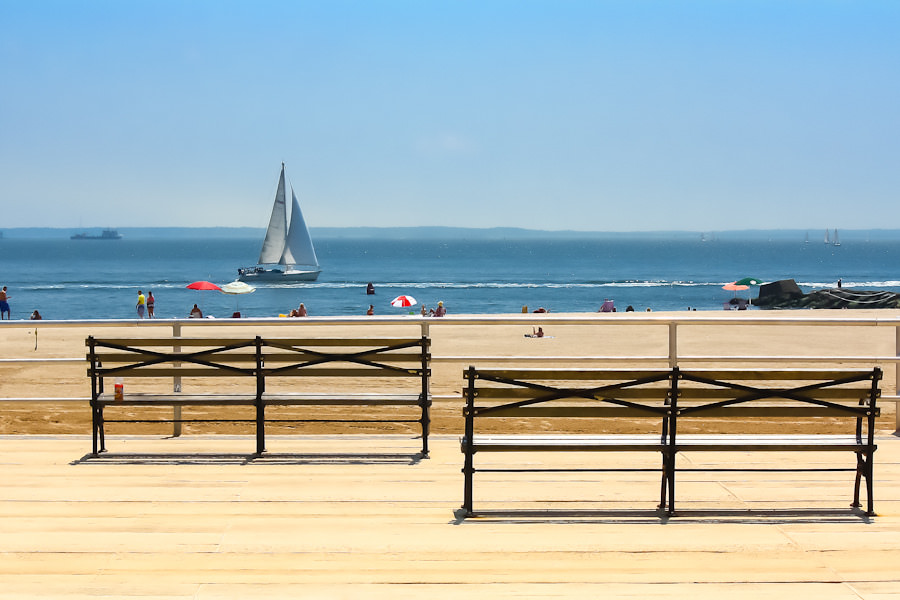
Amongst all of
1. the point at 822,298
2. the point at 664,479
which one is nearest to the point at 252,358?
the point at 664,479

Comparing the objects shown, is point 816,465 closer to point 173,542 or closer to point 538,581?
point 538,581

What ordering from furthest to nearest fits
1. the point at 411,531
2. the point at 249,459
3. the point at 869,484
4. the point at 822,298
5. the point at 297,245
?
the point at 297,245
the point at 822,298
the point at 249,459
the point at 869,484
the point at 411,531

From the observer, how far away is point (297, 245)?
10369cm

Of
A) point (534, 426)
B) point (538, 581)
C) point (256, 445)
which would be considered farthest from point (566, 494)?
point (534, 426)

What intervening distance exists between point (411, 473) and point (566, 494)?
1.12m

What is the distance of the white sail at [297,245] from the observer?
335 ft

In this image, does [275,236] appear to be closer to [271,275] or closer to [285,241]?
[285,241]

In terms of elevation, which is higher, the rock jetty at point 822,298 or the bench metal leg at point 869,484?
the bench metal leg at point 869,484

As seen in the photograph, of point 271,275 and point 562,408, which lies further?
point 271,275

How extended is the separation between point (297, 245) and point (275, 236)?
2.83 meters

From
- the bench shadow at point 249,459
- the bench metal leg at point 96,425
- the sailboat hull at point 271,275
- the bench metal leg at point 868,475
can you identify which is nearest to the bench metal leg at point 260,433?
the bench shadow at point 249,459

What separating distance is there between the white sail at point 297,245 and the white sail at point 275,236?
0.84m

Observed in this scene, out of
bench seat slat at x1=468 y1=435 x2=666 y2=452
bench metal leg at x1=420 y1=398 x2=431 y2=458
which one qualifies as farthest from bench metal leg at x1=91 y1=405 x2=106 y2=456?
bench seat slat at x1=468 y1=435 x2=666 y2=452

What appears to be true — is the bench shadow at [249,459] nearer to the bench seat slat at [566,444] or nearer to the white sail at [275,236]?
the bench seat slat at [566,444]
